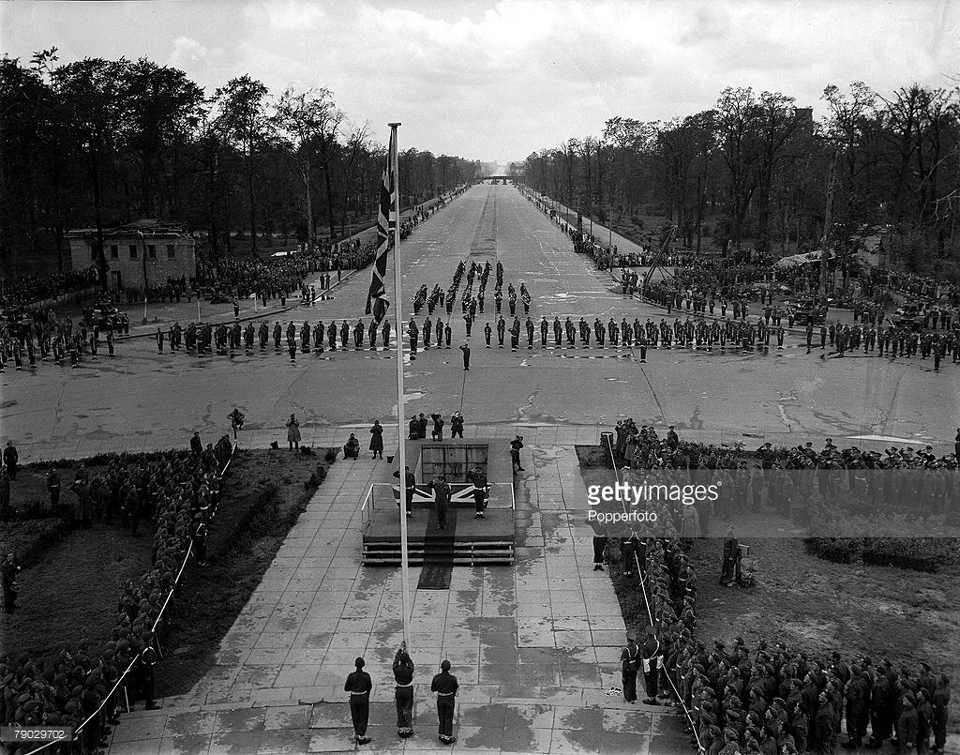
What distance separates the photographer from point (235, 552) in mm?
19016

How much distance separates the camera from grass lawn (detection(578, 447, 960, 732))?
14.8m

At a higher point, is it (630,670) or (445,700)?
(445,700)

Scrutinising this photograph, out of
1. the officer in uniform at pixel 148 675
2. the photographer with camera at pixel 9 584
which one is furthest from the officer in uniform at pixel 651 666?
the photographer with camera at pixel 9 584

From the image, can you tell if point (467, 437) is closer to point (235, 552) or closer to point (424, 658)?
point (235, 552)

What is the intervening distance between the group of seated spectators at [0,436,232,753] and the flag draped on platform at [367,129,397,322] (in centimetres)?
597

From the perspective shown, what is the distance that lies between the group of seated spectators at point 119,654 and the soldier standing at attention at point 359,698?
128 inches

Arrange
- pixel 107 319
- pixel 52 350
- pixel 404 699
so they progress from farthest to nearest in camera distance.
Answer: pixel 107 319 → pixel 52 350 → pixel 404 699

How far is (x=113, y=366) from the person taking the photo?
3750 centimetres

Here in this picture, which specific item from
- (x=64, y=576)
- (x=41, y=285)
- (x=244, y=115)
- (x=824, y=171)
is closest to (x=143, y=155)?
(x=244, y=115)

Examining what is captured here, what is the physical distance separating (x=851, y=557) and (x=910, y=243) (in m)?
48.9

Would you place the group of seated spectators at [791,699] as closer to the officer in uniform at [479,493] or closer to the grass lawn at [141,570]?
the officer in uniform at [479,493]

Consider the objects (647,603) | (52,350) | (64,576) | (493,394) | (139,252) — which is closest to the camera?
(647,603)

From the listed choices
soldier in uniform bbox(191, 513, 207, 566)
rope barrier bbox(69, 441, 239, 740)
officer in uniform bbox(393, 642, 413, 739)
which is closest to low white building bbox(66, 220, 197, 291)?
rope barrier bbox(69, 441, 239, 740)

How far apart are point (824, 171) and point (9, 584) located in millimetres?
71071
